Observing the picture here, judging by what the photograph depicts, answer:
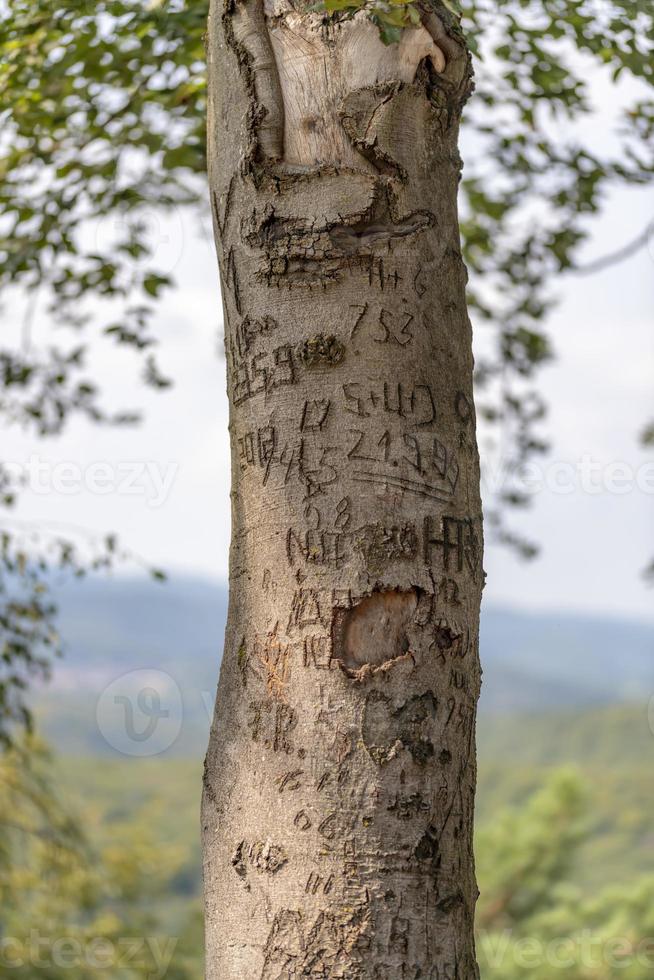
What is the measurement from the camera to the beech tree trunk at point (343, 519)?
165 centimetres

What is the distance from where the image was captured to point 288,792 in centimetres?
167

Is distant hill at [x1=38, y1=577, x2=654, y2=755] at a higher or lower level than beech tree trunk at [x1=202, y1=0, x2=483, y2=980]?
higher

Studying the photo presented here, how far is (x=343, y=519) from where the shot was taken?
5.66 feet

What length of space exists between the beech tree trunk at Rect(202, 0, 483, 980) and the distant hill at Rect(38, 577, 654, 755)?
48.1 meters

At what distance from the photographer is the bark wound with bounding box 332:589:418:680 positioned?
5.59 feet

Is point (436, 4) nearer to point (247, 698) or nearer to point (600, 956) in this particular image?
point (247, 698)

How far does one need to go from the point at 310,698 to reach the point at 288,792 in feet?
0.46
